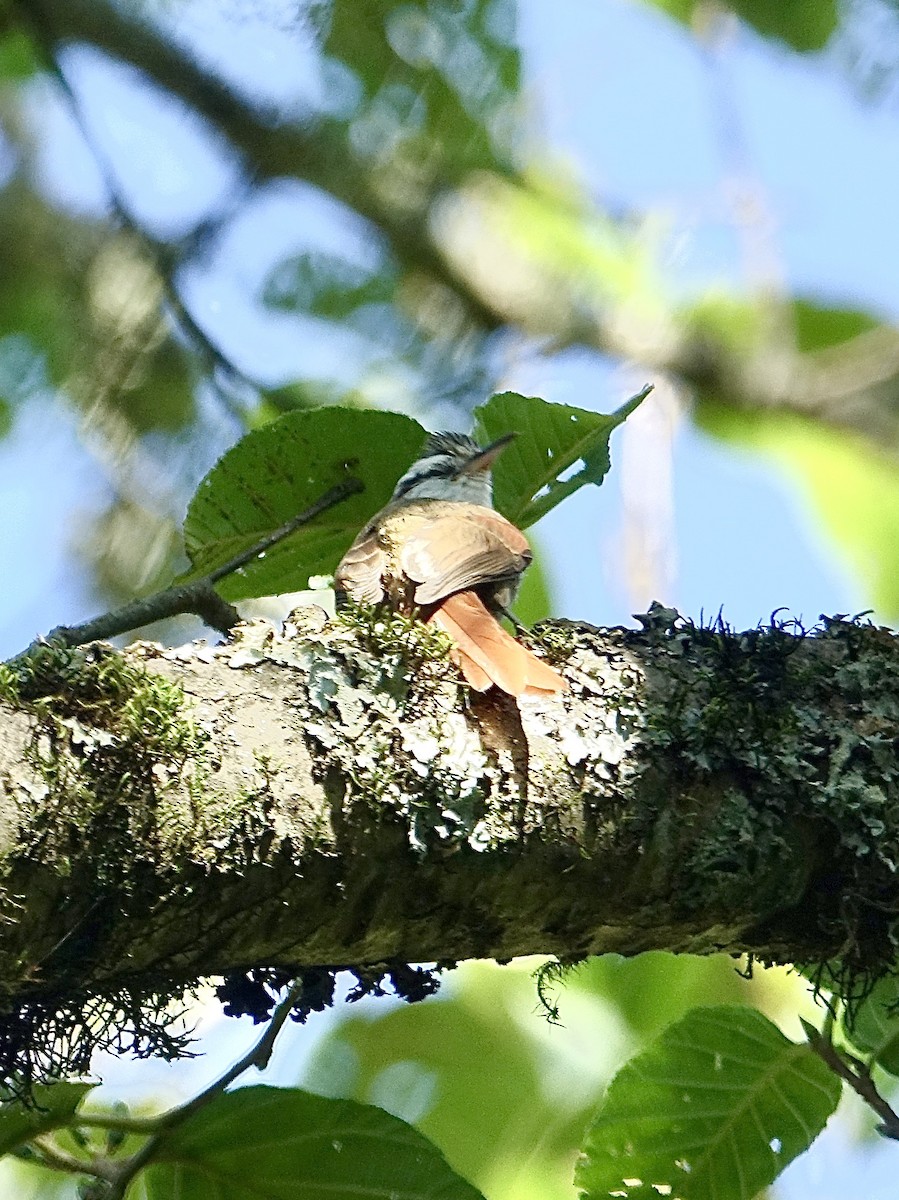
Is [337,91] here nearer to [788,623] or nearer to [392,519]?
[392,519]

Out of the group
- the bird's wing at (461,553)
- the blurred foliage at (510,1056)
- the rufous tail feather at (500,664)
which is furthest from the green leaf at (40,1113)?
the blurred foliage at (510,1056)

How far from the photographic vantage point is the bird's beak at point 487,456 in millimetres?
2752

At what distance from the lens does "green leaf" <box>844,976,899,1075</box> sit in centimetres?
233

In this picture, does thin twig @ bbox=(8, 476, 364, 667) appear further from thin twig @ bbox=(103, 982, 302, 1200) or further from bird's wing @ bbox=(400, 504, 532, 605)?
thin twig @ bbox=(103, 982, 302, 1200)

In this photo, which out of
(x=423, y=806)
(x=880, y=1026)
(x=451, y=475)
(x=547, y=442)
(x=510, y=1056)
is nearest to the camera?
(x=423, y=806)

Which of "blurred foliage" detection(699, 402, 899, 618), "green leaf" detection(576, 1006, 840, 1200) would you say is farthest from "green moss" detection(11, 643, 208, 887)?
"blurred foliage" detection(699, 402, 899, 618)

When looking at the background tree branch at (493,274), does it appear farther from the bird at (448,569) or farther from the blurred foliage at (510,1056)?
the blurred foliage at (510,1056)

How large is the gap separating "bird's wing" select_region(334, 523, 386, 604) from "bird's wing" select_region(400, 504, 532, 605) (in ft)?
0.21

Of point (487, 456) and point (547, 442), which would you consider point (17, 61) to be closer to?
point (487, 456)

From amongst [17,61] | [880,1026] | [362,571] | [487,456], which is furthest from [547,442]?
[17,61]

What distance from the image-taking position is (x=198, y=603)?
2.49 metres

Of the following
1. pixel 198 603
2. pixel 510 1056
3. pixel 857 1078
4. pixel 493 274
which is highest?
pixel 493 274

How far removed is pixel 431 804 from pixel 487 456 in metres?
1.67

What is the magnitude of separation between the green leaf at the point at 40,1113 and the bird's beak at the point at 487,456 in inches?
55.9
